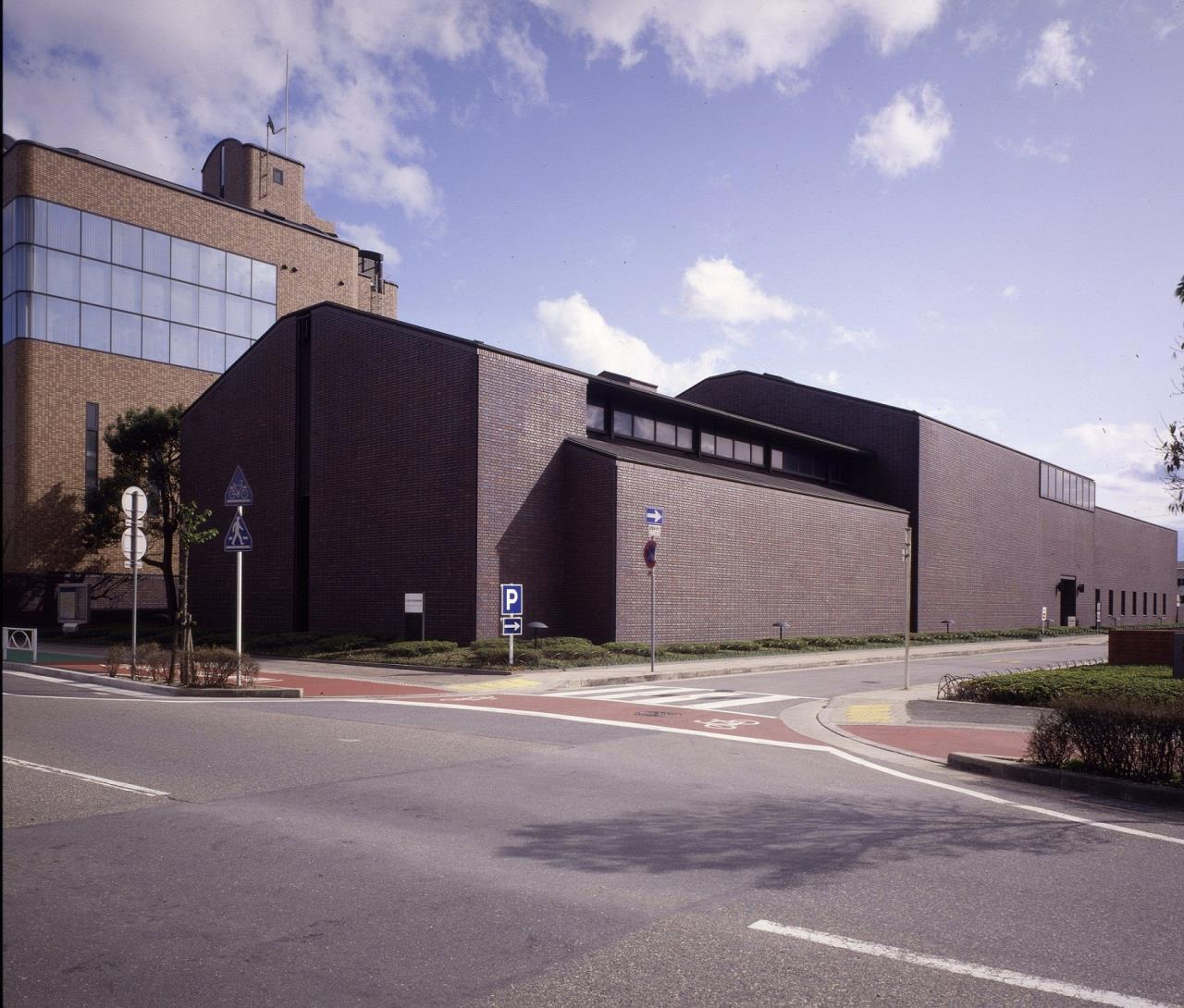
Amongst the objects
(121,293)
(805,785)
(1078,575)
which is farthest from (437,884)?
(1078,575)

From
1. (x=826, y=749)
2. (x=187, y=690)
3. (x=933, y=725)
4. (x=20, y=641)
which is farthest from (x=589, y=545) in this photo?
(x=826, y=749)

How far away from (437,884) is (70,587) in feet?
132

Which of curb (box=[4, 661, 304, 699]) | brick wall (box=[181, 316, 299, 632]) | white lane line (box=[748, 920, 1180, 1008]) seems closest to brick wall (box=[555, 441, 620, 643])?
brick wall (box=[181, 316, 299, 632])

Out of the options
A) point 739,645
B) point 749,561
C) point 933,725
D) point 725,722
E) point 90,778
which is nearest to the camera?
point 90,778

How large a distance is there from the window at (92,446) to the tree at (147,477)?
0.48 m

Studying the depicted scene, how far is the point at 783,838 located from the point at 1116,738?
4.58 meters

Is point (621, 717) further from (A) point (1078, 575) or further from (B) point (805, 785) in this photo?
(A) point (1078, 575)

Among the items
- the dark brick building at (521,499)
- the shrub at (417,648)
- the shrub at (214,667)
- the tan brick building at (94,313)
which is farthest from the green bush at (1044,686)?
the tan brick building at (94,313)

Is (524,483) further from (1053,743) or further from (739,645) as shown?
(1053,743)

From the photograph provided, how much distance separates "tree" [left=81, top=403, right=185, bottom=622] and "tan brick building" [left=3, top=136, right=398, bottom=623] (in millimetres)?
1702

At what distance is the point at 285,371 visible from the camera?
116 feet

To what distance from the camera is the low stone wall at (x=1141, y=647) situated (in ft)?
80.5

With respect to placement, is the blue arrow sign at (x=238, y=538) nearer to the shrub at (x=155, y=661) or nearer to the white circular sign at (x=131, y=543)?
the white circular sign at (x=131, y=543)

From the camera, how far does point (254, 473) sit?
36.2m
